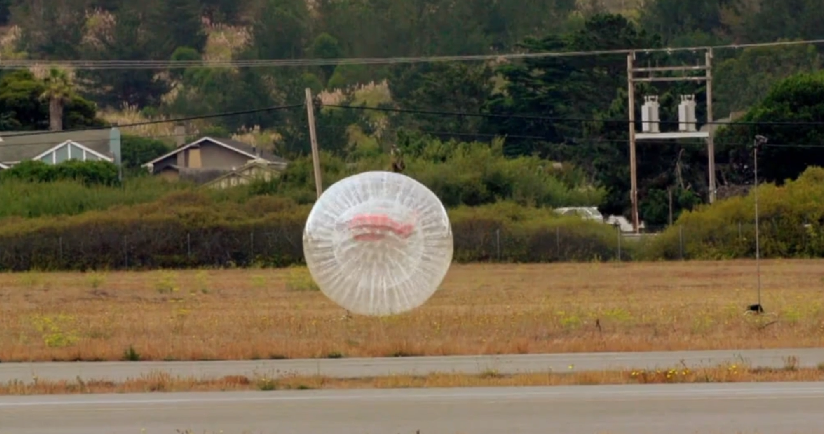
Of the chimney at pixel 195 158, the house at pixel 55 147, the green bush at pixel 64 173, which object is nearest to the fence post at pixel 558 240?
the green bush at pixel 64 173

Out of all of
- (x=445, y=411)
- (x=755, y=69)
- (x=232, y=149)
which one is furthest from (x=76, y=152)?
(x=445, y=411)

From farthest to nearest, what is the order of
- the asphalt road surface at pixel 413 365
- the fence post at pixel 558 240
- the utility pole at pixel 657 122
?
1. the utility pole at pixel 657 122
2. the fence post at pixel 558 240
3. the asphalt road surface at pixel 413 365

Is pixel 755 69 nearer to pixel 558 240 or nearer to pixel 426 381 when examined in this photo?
pixel 558 240

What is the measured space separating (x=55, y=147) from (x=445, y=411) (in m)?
65.9

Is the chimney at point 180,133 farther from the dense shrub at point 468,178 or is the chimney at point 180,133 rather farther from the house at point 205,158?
the dense shrub at point 468,178

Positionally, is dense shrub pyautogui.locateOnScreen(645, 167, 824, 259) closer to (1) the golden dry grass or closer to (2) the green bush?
(2) the green bush

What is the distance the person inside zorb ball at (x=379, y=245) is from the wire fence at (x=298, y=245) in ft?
88.6

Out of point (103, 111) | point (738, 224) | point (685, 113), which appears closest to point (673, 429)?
point (738, 224)

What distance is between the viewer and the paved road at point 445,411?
52.9ft

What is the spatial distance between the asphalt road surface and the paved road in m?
2.32

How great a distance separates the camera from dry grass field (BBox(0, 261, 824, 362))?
25.2 meters

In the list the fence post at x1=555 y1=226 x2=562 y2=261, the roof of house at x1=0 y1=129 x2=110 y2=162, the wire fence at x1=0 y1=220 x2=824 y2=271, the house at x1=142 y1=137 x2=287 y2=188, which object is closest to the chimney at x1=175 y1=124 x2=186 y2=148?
the house at x1=142 y1=137 x2=287 y2=188

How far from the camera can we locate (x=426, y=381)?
2047cm

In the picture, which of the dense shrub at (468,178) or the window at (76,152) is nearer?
the dense shrub at (468,178)
